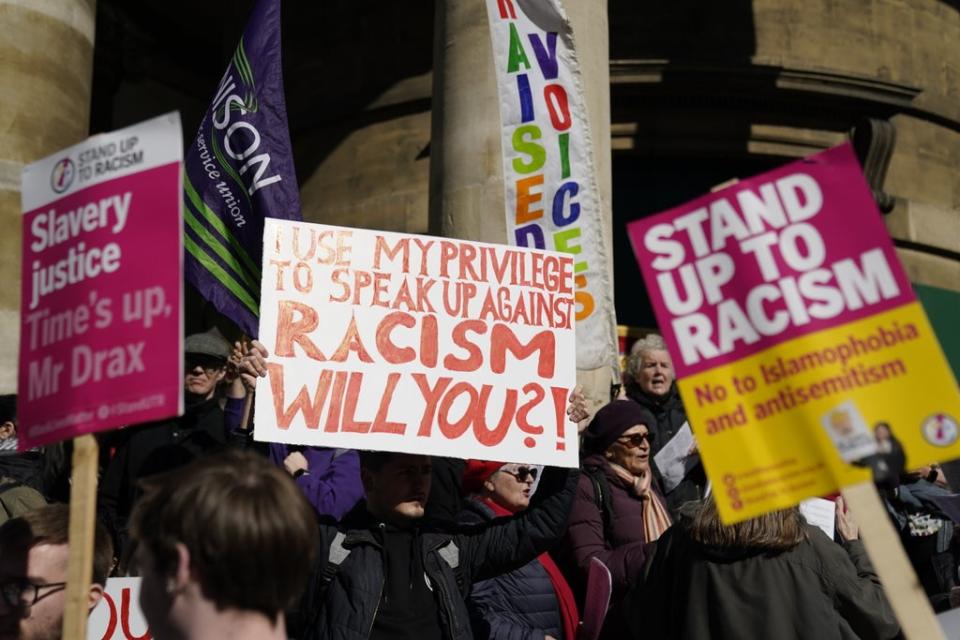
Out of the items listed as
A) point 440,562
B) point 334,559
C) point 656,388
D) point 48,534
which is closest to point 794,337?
point 440,562

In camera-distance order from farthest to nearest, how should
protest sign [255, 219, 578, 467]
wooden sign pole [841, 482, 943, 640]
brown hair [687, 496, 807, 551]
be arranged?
protest sign [255, 219, 578, 467] → brown hair [687, 496, 807, 551] → wooden sign pole [841, 482, 943, 640]

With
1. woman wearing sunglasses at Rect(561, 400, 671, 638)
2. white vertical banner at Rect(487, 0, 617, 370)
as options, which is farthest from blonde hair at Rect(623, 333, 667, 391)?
woman wearing sunglasses at Rect(561, 400, 671, 638)

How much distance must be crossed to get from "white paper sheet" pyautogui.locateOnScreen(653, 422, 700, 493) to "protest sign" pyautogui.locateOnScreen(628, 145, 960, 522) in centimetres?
297

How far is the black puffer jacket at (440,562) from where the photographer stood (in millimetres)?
4297

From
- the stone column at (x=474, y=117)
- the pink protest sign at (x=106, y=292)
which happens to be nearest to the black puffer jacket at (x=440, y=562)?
the pink protest sign at (x=106, y=292)

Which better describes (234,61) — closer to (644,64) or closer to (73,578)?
(73,578)

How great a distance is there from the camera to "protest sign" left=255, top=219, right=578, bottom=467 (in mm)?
5027

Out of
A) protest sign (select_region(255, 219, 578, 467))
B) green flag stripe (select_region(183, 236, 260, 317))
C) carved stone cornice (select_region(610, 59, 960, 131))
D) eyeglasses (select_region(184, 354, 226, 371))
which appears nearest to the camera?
protest sign (select_region(255, 219, 578, 467))

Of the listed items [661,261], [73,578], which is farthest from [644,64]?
[73,578]

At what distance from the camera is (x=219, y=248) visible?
6203 mm

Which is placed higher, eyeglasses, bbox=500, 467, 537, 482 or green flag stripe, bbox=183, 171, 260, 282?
green flag stripe, bbox=183, 171, 260, 282

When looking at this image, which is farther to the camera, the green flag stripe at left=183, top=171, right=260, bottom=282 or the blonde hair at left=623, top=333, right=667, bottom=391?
the blonde hair at left=623, top=333, right=667, bottom=391

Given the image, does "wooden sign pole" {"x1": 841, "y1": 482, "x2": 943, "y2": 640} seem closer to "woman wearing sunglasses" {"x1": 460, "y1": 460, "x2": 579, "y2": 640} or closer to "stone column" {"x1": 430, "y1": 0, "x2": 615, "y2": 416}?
"woman wearing sunglasses" {"x1": 460, "y1": 460, "x2": 579, "y2": 640}

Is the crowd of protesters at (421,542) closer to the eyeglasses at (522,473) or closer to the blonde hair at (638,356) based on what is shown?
the eyeglasses at (522,473)
